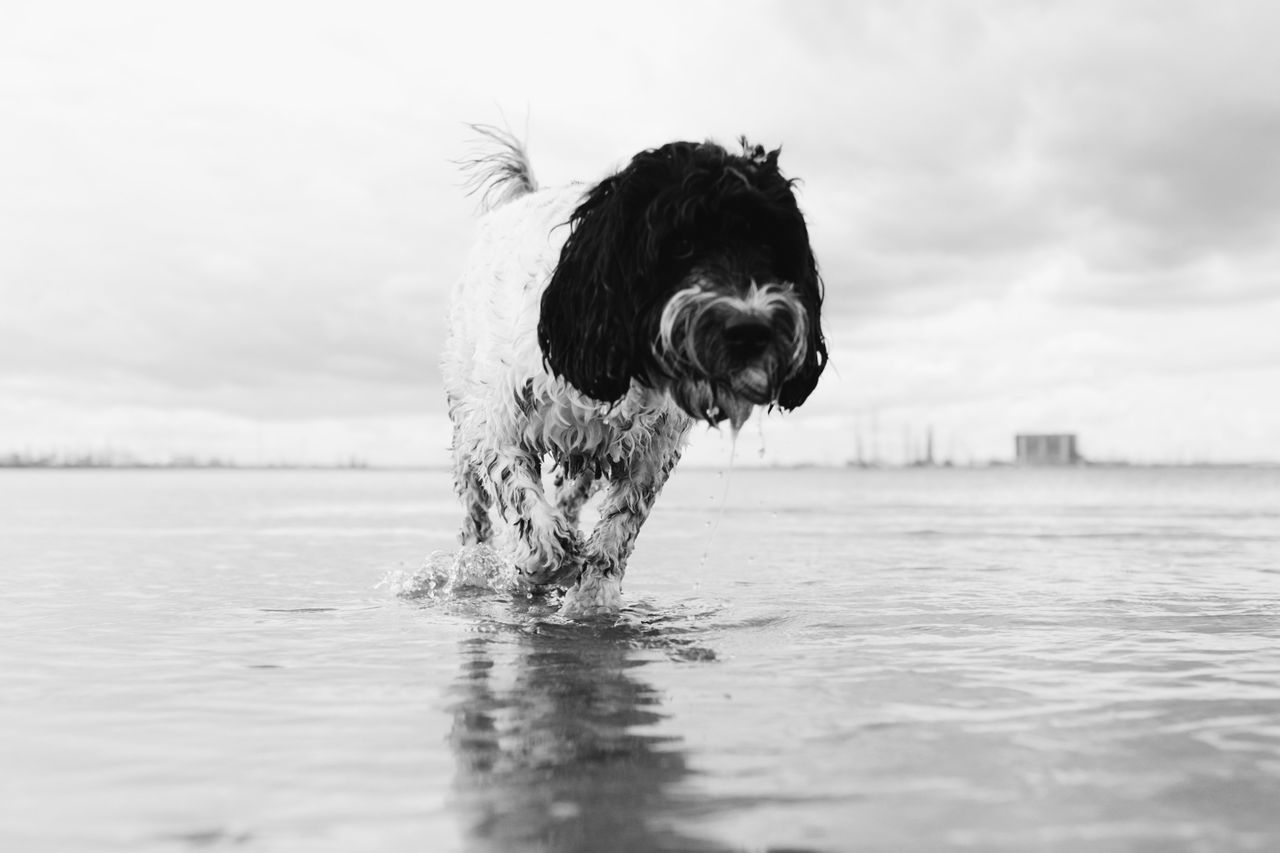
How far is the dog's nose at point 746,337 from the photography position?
16.8ft

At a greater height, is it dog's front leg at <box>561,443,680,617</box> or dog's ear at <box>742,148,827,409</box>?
dog's ear at <box>742,148,827,409</box>

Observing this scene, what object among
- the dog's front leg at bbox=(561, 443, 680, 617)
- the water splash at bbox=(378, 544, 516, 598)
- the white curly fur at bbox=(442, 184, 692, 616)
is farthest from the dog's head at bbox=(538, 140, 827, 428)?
the water splash at bbox=(378, 544, 516, 598)

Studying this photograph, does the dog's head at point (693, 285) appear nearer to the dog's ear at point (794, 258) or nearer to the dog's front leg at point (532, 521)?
the dog's ear at point (794, 258)

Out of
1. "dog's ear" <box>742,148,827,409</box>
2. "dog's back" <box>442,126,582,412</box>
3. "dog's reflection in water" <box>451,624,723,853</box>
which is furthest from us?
"dog's back" <box>442,126,582,412</box>

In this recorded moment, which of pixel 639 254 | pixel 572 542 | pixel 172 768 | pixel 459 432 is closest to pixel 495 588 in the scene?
pixel 459 432

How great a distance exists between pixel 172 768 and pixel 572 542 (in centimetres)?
367

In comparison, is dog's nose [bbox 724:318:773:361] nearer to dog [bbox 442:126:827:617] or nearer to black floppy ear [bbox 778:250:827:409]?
dog [bbox 442:126:827:617]

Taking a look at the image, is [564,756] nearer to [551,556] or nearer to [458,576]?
[551,556]

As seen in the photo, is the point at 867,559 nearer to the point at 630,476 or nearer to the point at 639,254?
the point at 630,476

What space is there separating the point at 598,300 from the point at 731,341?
35.5 inches

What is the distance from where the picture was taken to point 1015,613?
7.33 m

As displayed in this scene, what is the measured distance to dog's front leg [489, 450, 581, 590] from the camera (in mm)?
7000

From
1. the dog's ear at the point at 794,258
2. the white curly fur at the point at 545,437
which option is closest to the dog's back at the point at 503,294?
the white curly fur at the point at 545,437

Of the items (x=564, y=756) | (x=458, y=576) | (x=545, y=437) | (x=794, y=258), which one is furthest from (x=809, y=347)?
(x=458, y=576)
